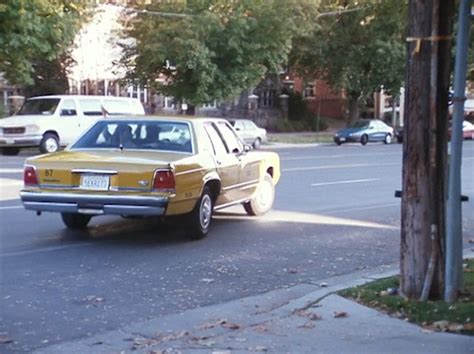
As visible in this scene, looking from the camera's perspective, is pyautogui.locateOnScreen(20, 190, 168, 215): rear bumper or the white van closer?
pyautogui.locateOnScreen(20, 190, 168, 215): rear bumper

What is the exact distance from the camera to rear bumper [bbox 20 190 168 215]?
9.08m

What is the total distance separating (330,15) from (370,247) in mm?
36508

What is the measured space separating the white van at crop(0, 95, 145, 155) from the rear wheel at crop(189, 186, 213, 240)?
1621 cm

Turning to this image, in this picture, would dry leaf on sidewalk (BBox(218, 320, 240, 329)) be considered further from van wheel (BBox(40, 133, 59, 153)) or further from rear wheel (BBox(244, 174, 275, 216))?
van wheel (BBox(40, 133, 59, 153))

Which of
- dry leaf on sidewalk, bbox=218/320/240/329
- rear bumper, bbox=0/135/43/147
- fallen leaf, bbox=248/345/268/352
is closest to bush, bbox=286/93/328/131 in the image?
rear bumper, bbox=0/135/43/147

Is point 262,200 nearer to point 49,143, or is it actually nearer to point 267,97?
point 49,143

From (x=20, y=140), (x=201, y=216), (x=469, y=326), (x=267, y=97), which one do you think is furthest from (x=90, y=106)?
(x=267, y=97)

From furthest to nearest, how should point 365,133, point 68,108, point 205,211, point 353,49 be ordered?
point 353,49 → point 365,133 → point 68,108 → point 205,211

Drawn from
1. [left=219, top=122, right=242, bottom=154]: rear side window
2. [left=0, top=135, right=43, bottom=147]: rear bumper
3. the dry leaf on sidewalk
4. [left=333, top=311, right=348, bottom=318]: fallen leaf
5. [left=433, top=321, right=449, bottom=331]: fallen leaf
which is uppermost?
[left=219, top=122, right=242, bottom=154]: rear side window

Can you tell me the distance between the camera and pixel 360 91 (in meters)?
47.5

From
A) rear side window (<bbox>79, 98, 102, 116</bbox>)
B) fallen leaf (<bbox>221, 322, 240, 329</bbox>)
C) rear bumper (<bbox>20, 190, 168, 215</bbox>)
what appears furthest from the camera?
rear side window (<bbox>79, 98, 102, 116</bbox>)

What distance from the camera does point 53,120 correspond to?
86.9 feet

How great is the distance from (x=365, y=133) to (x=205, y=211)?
106 feet

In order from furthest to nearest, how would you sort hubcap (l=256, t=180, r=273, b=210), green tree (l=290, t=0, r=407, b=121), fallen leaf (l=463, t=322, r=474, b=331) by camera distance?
1. green tree (l=290, t=0, r=407, b=121)
2. hubcap (l=256, t=180, r=273, b=210)
3. fallen leaf (l=463, t=322, r=474, b=331)
